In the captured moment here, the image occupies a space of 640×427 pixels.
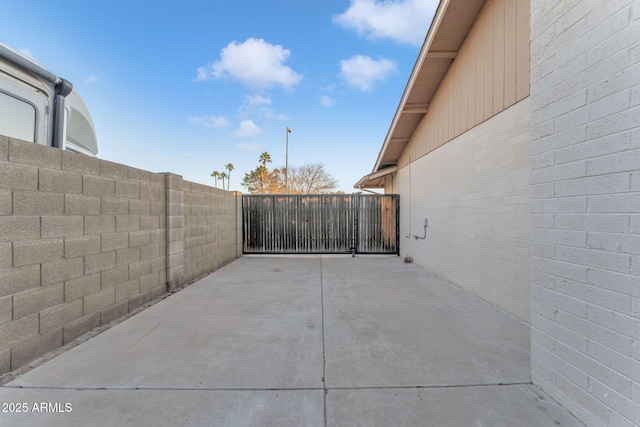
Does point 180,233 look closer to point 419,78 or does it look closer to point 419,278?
point 419,278

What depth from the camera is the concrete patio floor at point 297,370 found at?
5.46 ft

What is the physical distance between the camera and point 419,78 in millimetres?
5668

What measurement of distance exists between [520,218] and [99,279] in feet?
16.4

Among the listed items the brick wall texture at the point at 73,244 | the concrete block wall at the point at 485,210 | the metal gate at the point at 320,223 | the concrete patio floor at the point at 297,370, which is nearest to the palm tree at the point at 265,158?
the metal gate at the point at 320,223

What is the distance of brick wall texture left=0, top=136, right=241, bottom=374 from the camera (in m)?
2.12

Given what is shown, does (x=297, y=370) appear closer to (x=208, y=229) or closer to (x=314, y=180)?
(x=208, y=229)

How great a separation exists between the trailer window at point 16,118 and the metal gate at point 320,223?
6022 millimetres

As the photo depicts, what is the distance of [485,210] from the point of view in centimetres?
414

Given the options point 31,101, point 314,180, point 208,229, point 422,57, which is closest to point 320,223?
point 208,229

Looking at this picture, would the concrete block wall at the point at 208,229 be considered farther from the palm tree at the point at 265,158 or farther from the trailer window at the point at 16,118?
the palm tree at the point at 265,158

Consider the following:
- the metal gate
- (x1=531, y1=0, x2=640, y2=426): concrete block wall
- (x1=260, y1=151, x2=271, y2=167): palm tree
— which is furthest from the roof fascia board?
(x1=260, y1=151, x2=271, y2=167): palm tree

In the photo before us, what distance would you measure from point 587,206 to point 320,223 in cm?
726

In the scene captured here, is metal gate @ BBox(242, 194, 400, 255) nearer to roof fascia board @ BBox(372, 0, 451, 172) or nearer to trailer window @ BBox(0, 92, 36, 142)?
roof fascia board @ BBox(372, 0, 451, 172)

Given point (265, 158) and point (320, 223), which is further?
point (265, 158)
